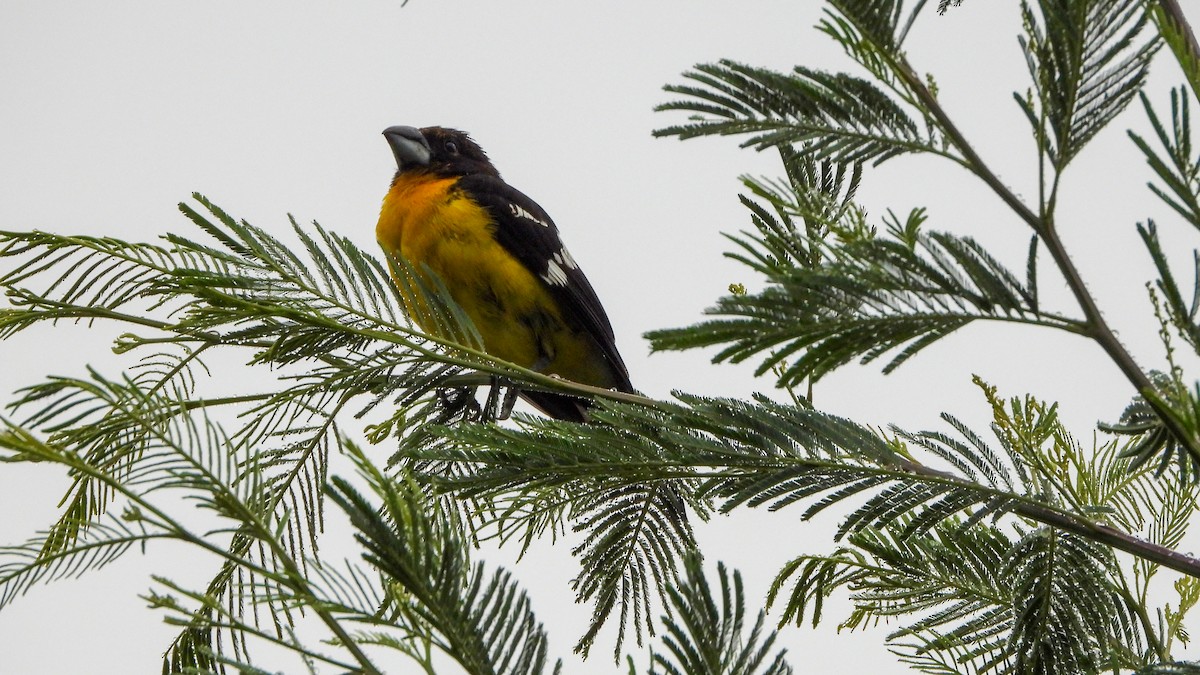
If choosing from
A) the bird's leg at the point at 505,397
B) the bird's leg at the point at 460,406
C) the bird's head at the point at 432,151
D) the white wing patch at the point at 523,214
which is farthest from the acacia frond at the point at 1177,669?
the bird's head at the point at 432,151

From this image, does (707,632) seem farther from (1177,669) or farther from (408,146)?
(408,146)

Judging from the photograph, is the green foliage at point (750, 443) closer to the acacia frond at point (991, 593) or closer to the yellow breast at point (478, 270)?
the acacia frond at point (991, 593)

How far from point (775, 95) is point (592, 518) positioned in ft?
3.28

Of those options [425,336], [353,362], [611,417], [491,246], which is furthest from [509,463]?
[491,246]

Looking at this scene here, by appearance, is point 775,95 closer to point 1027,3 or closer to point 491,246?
point 1027,3

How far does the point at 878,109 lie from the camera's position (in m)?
1.52

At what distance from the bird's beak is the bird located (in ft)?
0.82

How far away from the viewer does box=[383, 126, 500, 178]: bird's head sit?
16.4 ft

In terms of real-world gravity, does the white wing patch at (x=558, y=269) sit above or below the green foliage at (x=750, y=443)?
above

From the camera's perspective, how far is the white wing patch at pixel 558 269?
14.2 ft

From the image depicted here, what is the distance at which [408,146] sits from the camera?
16.7 ft

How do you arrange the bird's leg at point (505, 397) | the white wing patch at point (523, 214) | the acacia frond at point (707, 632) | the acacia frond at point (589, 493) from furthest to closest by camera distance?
the white wing patch at point (523, 214), the bird's leg at point (505, 397), the acacia frond at point (589, 493), the acacia frond at point (707, 632)

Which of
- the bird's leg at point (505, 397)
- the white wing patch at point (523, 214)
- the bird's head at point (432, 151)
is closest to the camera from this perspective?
the bird's leg at point (505, 397)

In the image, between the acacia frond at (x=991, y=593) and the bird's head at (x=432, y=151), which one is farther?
the bird's head at (x=432, y=151)
